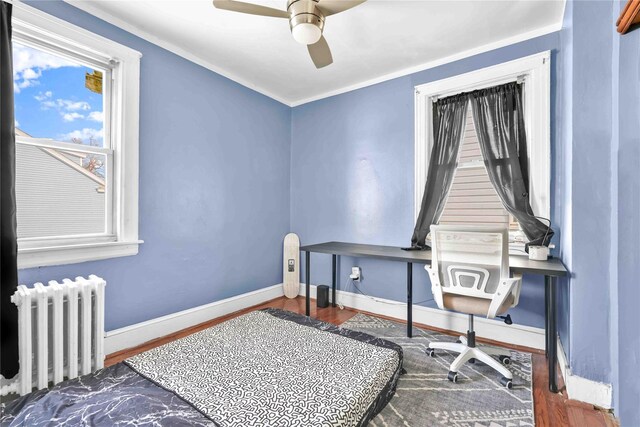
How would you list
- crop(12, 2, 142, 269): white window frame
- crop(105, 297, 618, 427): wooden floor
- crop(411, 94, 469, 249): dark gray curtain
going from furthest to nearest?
crop(411, 94, 469, 249): dark gray curtain < crop(12, 2, 142, 269): white window frame < crop(105, 297, 618, 427): wooden floor

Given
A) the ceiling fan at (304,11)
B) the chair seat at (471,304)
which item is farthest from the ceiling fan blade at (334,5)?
the chair seat at (471,304)

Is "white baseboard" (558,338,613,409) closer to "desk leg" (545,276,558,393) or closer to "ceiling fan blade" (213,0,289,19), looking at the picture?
"desk leg" (545,276,558,393)

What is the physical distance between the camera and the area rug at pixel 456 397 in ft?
5.13

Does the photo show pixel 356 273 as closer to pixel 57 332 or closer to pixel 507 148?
pixel 507 148

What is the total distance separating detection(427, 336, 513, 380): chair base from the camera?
6.18 ft

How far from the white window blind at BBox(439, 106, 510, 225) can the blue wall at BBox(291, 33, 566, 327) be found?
411 mm

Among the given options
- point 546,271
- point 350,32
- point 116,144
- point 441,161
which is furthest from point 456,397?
point 116,144

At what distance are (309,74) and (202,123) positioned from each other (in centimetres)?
123

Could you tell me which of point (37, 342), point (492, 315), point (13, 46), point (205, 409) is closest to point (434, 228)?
point (492, 315)

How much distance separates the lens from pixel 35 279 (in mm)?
1881

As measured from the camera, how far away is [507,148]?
247 centimetres

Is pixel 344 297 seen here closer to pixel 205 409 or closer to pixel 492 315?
pixel 492 315

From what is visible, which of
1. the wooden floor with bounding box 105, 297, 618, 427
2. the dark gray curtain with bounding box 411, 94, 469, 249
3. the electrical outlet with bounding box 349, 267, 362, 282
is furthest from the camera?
the electrical outlet with bounding box 349, 267, 362, 282

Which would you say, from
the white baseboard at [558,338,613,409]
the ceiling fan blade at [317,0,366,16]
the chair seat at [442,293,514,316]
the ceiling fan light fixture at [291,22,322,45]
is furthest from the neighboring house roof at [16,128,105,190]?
the white baseboard at [558,338,613,409]
